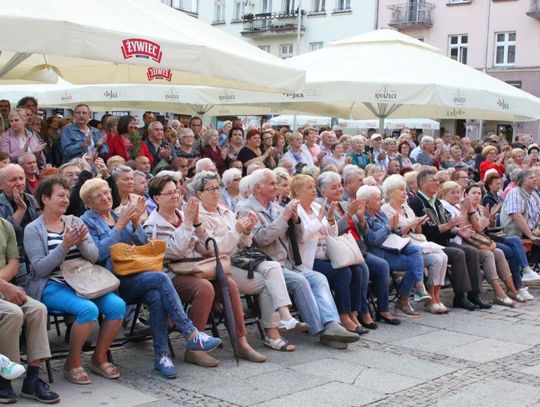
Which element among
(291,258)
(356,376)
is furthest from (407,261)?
(356,376)

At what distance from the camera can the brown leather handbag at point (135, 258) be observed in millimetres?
6090

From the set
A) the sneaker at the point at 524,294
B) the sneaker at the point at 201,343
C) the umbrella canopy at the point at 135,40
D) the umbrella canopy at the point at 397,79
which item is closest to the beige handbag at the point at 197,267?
the sneaker at the point at 201,343

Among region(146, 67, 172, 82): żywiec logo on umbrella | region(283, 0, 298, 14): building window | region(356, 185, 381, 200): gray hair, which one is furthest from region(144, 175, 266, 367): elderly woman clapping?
region(283, 0, 298, 14): building window

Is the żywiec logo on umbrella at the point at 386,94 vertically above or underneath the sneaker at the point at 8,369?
above

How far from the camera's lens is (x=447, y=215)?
947 centimetres

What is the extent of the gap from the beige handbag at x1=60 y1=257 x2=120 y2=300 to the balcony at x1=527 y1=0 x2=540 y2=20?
34857 millimetres

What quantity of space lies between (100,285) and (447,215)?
500 cm

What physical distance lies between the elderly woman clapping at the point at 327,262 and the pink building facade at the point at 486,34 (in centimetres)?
2854

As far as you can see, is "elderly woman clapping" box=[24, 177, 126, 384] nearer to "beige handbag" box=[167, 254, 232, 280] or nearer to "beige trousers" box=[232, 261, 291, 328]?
"beige handbag" box=[167, 254, 232, 280]

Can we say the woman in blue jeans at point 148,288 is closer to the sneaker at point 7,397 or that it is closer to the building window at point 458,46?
the sneaker at point 7,397

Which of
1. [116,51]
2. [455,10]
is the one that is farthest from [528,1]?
[116,51]

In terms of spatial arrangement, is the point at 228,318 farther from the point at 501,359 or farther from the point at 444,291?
the point at 444,291

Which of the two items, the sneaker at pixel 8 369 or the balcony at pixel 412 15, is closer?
the sneaker at pixel 8 369

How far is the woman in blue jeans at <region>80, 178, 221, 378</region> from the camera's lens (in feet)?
19.7
